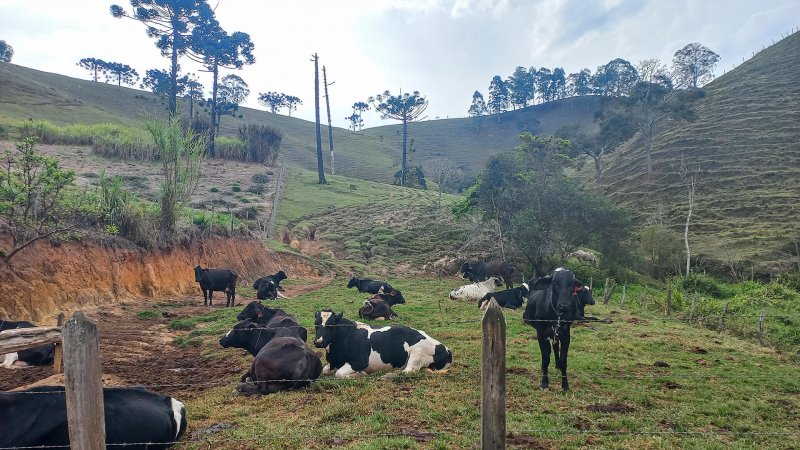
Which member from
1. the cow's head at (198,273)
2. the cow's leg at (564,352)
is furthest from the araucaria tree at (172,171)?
the cow's leg at (564,352)

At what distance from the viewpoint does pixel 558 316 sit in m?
8.22

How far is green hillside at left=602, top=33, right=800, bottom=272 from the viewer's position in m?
37.2

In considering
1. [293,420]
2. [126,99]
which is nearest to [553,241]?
[293,420]

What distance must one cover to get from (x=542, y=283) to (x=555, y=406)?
248cm

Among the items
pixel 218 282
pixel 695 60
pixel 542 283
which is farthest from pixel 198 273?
pixel 695 60

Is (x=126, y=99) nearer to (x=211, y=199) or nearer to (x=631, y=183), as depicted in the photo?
(x=211, y=199)

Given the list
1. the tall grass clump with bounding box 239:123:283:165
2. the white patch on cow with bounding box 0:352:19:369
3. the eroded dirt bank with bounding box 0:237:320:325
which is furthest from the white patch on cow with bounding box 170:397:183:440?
the tall grass clump with bounding box 239:123:283:165

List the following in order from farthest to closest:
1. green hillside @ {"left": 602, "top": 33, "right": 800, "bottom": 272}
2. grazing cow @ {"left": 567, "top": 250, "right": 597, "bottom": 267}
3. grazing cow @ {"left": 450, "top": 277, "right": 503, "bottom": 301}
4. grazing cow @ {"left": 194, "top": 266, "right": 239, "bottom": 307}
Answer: green hillside @ {"left": 602, "top": 33, "right": 800, "bottom": 272} < grazing cow @ {"left": 567, "top": 250, "right": 597, "bottom": 267} < grazing cow @ {"left": 450, "top": 277, "right": 503, "bottom": 301} < grazing cow @ {"left": 194, "top": 266, "right": 239, "bottom": 307}

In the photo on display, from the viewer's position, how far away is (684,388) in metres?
8.29

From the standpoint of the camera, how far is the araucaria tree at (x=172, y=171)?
20.0m

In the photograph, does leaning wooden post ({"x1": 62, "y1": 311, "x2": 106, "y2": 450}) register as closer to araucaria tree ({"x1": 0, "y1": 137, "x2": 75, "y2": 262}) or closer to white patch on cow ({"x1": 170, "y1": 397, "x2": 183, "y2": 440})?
white patch on cow ({"x1": 170, "y1": 397, "x2": 183, "y2": 440})

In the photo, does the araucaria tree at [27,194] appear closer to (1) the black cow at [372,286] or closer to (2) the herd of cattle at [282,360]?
(2) the herd of cattle at [282,360]

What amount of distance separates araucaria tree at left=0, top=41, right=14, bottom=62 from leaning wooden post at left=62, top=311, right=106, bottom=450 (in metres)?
119

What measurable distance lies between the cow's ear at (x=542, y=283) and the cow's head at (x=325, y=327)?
12.6 feet
